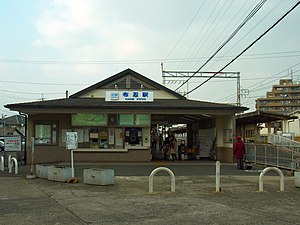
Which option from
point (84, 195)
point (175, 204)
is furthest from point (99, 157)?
point (175, 204)

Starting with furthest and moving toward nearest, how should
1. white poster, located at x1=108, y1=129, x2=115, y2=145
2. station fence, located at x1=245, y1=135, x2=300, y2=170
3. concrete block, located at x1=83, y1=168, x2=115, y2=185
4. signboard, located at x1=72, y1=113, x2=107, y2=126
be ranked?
white poster, located at x1=108, y1=129, x2=115, y2=145 → signboard, located at x1=72, y1=113, x2=107, y2=126 → station fence, located at x1=245, y1=135, x2=300, y2=170 → concrete block, located at x1=83, y1=168, x2=115, y2=185

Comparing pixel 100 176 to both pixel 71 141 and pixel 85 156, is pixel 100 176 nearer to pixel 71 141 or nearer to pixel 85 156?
pixel 71 141

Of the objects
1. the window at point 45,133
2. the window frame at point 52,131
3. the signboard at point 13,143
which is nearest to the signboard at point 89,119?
the window frame at point 52,131

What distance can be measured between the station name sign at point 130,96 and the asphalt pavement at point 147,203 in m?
10.2

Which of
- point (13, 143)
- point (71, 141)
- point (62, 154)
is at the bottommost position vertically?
point (62, 154)

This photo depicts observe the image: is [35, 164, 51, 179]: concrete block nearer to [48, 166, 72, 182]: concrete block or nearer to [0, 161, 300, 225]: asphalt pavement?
[0, 161, 300, 225]: asphalt pavement

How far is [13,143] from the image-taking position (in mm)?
22703

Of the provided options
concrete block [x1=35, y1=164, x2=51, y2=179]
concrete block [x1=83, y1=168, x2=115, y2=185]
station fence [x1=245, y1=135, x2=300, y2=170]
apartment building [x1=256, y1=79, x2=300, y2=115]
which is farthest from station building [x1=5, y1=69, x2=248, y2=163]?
apartment building [x1=256, y1=79, x2=300, y2=115]

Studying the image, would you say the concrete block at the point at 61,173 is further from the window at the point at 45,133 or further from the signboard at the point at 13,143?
the window at the point at 45,133

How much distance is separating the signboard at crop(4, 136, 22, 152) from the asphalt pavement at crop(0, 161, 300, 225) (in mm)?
7124

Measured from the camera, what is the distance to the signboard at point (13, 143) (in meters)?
22.6

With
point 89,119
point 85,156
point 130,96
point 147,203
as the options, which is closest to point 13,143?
point 85,156

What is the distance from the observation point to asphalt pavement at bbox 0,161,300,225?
27.8 ft

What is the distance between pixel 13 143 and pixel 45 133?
2.28 m
